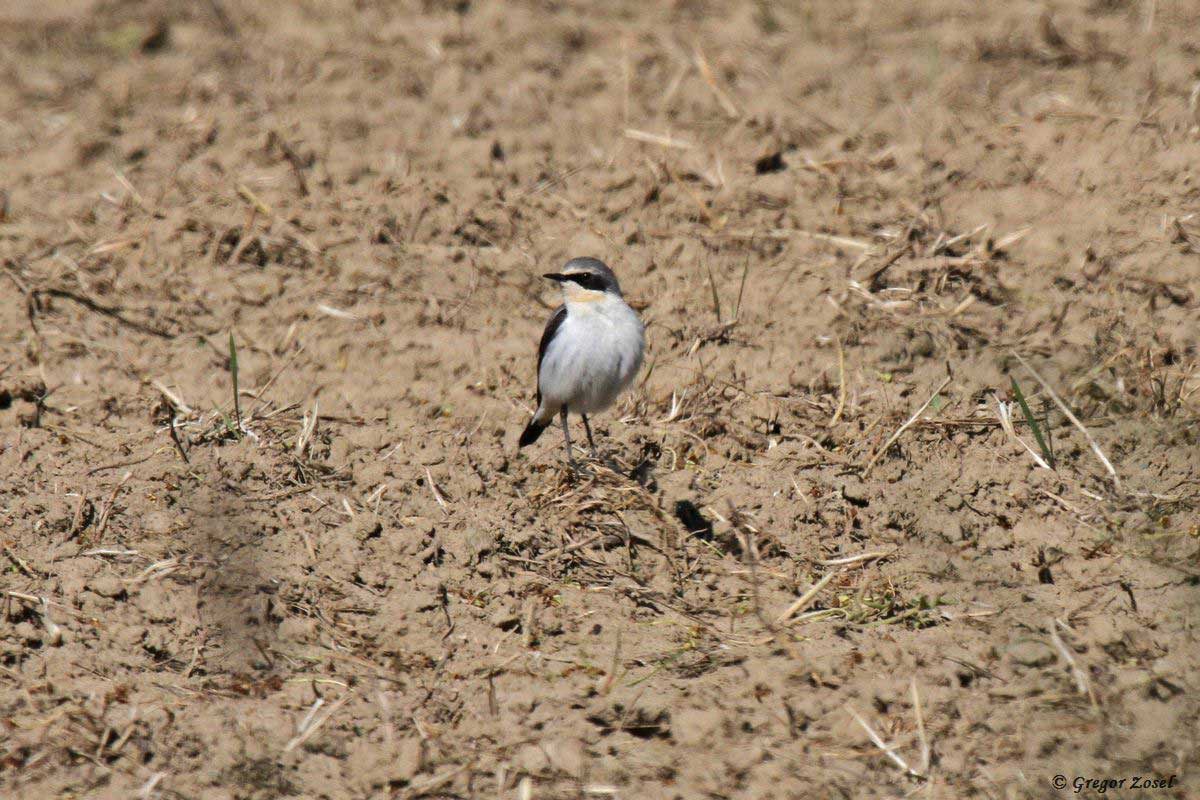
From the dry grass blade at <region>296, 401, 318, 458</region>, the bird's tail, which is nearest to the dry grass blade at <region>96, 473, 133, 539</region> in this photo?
the dry grass blade at <region>296, 401, 318, 458</region>

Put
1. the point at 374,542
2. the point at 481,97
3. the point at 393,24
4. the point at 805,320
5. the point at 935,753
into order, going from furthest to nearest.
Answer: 1. the point at 393,24
2. the point at 481,97
3. the point at 805,320
4. the point at 374,542
5. the point at 935,753

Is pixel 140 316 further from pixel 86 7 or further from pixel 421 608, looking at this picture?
pixel 86 7

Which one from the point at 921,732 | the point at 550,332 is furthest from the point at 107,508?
the point at 921,732

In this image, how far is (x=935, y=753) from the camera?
504 centimetres

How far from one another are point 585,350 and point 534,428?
597 millimetres

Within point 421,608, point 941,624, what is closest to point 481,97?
point 421,608

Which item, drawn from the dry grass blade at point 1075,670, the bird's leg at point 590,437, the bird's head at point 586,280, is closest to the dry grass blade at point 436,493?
the bird's leg at point 590,437

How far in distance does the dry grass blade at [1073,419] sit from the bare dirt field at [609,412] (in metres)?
0.03

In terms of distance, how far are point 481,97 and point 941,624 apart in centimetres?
578

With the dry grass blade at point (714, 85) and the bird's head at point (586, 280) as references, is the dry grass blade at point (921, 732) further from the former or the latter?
the dry grass blade at point (714, 85)

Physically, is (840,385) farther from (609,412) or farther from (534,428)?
(534,428)

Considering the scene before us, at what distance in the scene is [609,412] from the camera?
24.6 feet

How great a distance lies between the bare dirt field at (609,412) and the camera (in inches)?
203

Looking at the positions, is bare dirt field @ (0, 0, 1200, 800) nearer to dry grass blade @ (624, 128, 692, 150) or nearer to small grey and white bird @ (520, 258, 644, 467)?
dry grass blade @ (624, 128, 692, 150)
